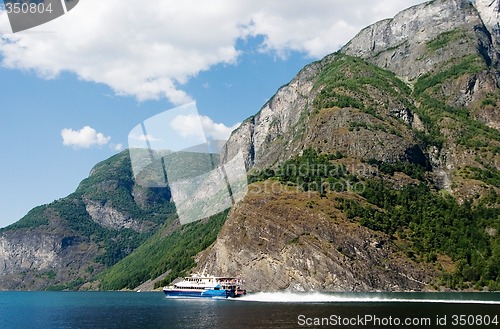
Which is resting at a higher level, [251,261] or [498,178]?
[498,178]

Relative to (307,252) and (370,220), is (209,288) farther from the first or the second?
(370,220)

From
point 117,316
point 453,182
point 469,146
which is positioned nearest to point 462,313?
point 117,316

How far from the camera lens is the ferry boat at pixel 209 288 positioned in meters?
135

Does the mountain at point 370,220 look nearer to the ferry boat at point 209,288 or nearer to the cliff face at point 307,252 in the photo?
the cliff face at point 307,252

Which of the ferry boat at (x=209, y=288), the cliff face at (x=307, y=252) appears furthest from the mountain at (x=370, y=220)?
the ferry boat at (x=209, y=288)

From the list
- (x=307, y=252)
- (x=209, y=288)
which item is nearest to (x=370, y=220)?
(x=307, y=252)

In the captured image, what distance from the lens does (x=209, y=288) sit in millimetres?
140375

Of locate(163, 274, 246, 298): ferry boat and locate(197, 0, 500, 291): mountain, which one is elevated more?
locate(197, 0, 500, 291): mountain

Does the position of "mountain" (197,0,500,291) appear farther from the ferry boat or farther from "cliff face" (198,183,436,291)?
the ferry boat

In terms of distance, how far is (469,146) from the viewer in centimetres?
19588

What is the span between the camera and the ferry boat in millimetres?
135375

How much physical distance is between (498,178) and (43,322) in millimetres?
156759

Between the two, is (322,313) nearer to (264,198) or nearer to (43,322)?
(43,322)

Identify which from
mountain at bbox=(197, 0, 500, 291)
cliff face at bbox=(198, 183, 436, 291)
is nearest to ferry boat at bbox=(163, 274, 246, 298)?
cliff face at bbox=(198, 183, 436, 291)
